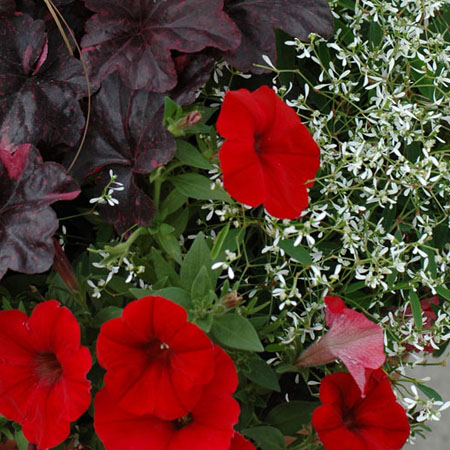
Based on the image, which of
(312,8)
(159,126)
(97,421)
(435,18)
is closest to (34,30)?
(159,126)

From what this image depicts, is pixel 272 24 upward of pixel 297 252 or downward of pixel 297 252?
upward

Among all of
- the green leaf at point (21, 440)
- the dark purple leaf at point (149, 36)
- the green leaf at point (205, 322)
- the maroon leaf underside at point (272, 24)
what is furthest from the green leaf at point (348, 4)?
the green leaf at point (21, 440)

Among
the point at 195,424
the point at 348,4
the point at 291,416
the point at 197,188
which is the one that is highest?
the point at 348,4

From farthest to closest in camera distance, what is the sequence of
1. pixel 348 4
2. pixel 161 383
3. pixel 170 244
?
pixel 348 4
pixel 170 244
pixel 161 383

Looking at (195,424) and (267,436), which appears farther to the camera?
(267,436)

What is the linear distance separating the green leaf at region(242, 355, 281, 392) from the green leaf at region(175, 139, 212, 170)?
0.61 feet

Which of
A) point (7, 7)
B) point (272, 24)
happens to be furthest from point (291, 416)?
point (7, 7)

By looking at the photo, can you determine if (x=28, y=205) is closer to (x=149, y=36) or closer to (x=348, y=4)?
(x=149, y=36)

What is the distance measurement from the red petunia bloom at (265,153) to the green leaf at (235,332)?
97 mm

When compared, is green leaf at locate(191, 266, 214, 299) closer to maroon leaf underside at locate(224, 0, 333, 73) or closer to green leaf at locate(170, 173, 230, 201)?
green leaf at locate(170, 173, 230, 201)

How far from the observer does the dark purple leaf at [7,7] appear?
2.26 feet

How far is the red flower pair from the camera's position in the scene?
1.75 feet

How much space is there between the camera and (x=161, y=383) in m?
0.55

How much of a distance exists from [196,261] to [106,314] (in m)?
0.10
